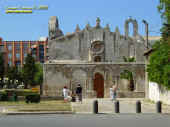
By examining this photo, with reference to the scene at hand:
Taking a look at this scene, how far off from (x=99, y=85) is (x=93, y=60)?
8258 mm

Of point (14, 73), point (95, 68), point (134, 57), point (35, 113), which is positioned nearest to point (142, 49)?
point (134, 57)

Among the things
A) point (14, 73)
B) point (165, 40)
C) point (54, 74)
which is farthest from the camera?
point (14, 73)

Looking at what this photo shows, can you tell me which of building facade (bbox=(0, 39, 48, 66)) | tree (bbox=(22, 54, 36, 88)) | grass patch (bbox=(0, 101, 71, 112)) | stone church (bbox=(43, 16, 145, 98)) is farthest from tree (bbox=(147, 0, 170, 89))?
building facade (bbox=(0, 39, 48, 66))

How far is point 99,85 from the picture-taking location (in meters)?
45.9

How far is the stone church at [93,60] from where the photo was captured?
4466 centimetres

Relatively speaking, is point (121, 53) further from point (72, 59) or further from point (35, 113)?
point (35, 113)

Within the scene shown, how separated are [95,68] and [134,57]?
1059cm

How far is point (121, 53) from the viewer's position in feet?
178

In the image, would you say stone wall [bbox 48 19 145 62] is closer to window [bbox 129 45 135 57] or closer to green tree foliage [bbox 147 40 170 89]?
window [bbox 129 45 135 57]

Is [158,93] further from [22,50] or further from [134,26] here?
[22,50]

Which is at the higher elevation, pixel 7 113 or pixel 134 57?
pixel 134 57

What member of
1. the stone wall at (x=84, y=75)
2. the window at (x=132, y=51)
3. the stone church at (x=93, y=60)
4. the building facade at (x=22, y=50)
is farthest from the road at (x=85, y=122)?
the building facade at (x=22, y=50)

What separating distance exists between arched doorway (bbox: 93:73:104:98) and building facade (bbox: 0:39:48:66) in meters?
93.7

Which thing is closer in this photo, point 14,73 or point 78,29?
point 78,29
